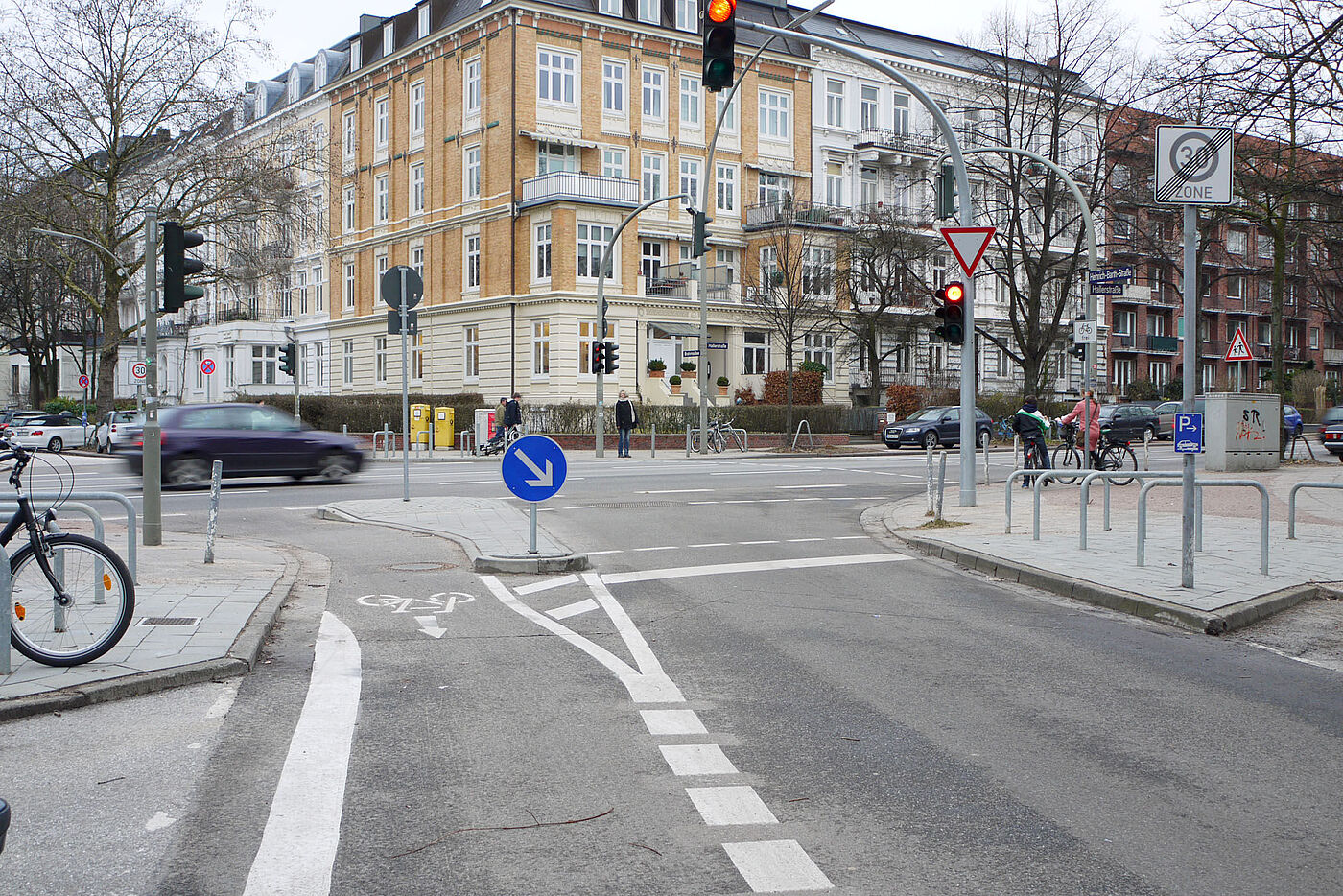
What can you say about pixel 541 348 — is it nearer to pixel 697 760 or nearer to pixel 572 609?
pixel 572 609

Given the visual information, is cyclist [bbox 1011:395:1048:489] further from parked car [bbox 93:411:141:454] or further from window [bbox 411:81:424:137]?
window [bbox 411:81:424:137]

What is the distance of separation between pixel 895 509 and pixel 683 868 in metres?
14.3

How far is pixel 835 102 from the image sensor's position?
5562cm

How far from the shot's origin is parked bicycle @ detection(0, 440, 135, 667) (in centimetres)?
650

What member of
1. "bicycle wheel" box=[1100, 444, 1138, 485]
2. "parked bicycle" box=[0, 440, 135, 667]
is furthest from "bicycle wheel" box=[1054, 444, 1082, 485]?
"parked bicycle" box=[0, 440, 135, 667]

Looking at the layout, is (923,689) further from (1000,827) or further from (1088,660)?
(1000,827)

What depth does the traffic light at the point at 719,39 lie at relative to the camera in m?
11.8

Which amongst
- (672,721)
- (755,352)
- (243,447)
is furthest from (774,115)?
(672,721)

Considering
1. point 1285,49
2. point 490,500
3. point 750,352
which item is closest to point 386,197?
point 750,352

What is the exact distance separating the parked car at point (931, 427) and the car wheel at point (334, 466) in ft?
78.6

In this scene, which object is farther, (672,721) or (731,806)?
(672,721)

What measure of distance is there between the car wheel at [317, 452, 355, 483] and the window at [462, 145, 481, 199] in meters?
27.8

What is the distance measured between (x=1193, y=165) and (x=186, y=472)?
17.2 metres

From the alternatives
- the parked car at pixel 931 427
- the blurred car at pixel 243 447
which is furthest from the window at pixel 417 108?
the blurred car at pixel 243 447
